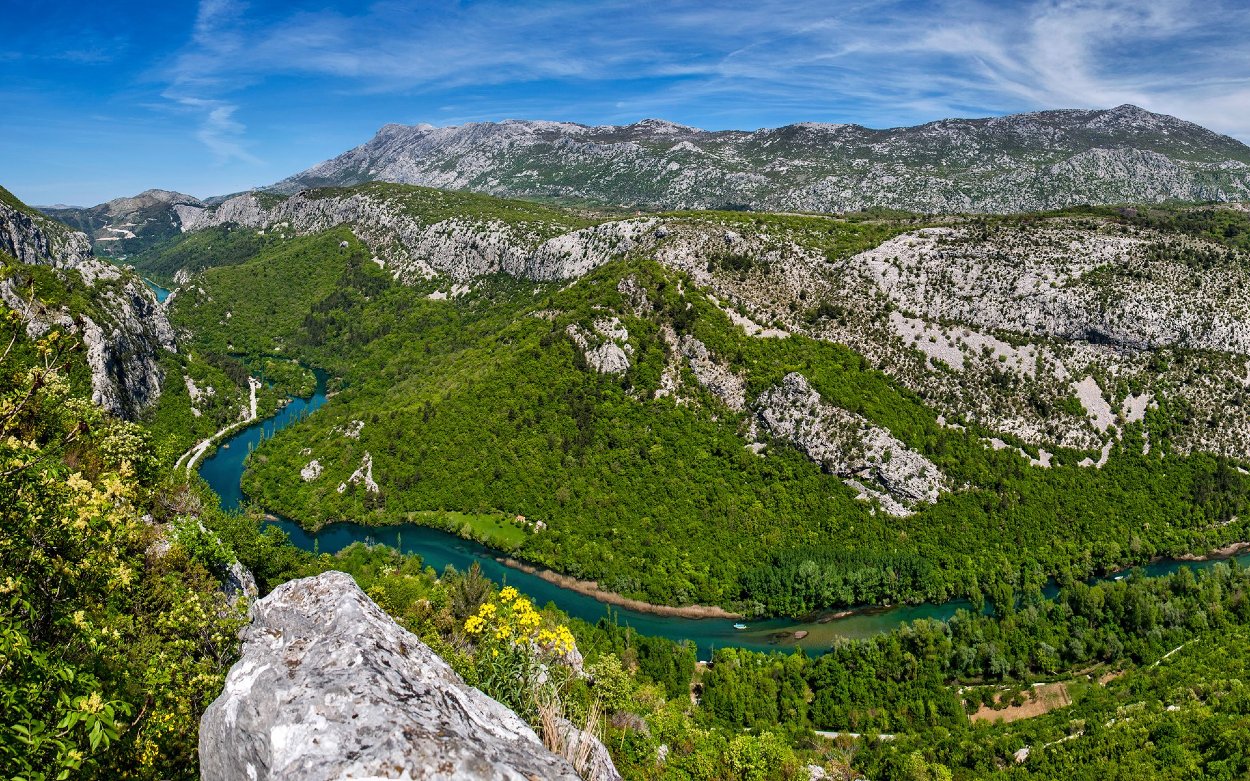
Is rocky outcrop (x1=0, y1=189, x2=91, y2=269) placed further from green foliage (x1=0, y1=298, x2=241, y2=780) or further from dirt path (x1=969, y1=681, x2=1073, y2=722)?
dirt path (x1=969, y1=681, x2=1073, y2=722)

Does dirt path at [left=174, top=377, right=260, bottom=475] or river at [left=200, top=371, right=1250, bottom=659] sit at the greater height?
dirt path at [left=174, top=377, right=260, bottom=475]

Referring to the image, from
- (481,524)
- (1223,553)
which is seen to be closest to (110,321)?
(481,524)

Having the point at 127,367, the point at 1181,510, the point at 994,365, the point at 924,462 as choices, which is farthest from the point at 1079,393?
the point at 127,367

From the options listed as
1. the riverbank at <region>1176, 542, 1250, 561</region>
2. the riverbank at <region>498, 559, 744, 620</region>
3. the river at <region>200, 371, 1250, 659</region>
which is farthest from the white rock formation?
the riverbank at <region>1176, 542, 1250, 561</region>

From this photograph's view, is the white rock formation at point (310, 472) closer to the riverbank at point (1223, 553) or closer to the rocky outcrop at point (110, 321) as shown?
the rocky outcrop at point (110, 321)

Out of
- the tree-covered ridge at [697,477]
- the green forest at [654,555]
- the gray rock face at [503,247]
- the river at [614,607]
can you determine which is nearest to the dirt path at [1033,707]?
the green forest at [654,555]

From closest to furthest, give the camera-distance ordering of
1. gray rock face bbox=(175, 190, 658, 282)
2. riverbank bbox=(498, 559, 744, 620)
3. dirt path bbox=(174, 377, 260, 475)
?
riverbank bbox=(498, 559, 744, 620) → dirt path bbox=(174, 377, 260, 475) → gray rock face bbox=(175, 190, 658, 282)
